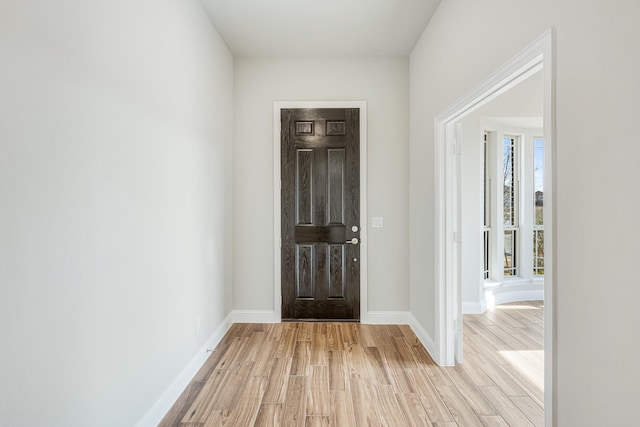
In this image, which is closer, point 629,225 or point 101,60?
point 629,225

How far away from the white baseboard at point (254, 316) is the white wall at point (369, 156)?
0.05 m

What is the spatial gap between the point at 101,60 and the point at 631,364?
2248 mm

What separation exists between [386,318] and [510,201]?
8.38 feet

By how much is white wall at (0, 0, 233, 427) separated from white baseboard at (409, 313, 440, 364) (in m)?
1.91

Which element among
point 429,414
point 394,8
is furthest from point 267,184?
point 429,414

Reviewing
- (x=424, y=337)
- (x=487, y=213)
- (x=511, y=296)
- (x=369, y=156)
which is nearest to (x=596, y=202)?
(x=424, y=337)

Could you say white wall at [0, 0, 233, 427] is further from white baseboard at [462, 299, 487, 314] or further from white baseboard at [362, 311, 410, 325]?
white baseboard at [462, 299, 487, 314]

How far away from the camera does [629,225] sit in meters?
1.01

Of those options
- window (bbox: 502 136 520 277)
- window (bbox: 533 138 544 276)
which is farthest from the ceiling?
window (bbox: 533 138 544 276)

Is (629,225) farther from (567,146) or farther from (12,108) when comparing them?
(12,108)

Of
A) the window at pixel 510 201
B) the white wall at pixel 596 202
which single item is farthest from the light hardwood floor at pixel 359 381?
the window at pixel 510 201

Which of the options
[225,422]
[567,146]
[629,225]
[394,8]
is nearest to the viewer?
[629,225]

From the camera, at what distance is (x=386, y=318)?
3.61m

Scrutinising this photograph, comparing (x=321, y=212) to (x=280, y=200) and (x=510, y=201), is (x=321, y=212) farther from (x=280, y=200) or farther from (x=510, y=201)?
(x=510, y=201)
